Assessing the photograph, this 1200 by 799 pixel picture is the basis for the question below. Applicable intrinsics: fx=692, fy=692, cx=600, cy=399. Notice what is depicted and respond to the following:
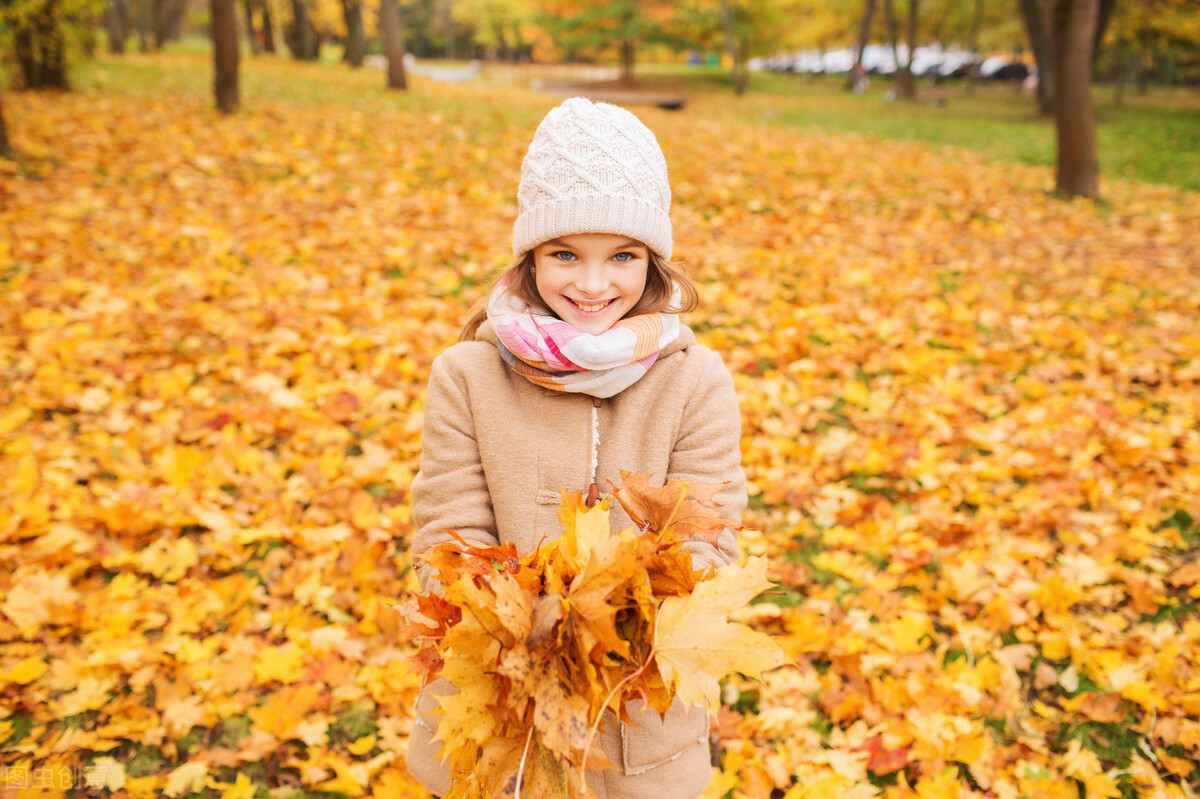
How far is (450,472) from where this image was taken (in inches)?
61.2

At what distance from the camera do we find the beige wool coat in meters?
1.52

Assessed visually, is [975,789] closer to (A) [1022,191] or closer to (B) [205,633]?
(B) [205,633]

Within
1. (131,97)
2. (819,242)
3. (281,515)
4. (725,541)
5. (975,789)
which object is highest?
(131,97)

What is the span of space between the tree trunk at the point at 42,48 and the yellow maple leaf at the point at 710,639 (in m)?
12.2

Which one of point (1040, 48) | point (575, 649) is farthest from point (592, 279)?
point (1040, 48)

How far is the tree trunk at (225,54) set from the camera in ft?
30.9

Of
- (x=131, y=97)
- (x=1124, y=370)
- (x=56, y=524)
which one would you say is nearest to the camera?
(x=56, y=524)

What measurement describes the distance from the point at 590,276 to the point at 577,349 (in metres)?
0.18

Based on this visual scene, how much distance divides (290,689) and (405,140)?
8479 millimetres

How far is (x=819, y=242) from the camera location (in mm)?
6766

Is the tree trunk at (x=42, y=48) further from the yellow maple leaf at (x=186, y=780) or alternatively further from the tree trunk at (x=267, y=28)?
the tree trunk at (x=267, y=28)

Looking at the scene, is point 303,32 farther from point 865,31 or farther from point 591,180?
point 591,180

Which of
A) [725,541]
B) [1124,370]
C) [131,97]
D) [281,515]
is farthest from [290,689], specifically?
[131,97]

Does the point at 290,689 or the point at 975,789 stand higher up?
the point at 290,689
